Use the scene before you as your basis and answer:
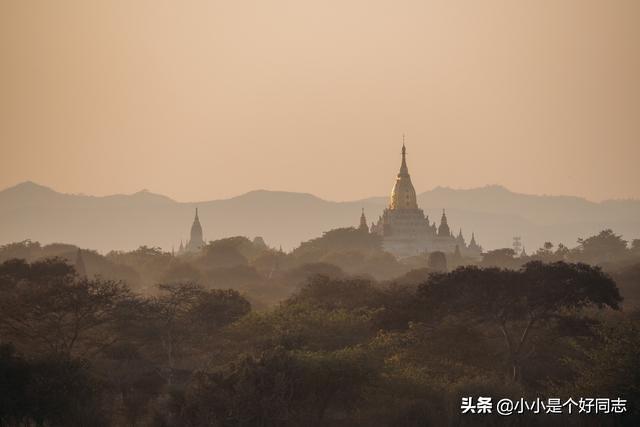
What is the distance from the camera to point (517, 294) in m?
53.8

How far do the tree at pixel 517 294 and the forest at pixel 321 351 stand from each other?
0.07 m

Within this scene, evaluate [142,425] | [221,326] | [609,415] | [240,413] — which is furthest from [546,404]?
[221,326]

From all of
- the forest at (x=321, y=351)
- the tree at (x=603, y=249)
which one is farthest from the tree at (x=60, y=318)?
Answer: the tree at (x=603, y=249)

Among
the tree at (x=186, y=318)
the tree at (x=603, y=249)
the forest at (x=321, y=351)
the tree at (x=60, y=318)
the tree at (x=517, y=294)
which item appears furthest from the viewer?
the tree at (x=603, y=249)

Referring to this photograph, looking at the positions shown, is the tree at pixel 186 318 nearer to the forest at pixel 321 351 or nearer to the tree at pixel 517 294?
the forest at pixel 321 351

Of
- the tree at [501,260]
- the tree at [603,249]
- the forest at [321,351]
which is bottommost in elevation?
the forest at [321,351]

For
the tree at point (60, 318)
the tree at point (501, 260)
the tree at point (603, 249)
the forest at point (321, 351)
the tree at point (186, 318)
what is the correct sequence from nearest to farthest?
the forest at point (321, 351)
the tree at point (60, 318)
the tree at point (186, 318)
the tree at point (501, 260)
the tree at point (603, 249)

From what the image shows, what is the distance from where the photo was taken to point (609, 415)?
43406 mm

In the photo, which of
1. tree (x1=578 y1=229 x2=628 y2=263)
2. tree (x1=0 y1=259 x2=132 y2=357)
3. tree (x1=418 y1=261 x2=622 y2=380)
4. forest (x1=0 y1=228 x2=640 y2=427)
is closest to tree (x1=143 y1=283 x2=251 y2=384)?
forest (x1=0 y1=228 x2=640 y2=427)

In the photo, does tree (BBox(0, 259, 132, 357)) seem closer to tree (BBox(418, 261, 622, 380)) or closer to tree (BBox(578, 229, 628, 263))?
tree (BBox(418, 261, 622, 380))

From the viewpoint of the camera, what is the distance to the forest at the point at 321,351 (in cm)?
4441

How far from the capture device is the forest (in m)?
44.4

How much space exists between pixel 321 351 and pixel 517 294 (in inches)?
353

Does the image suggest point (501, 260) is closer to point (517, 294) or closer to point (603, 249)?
point (603, 249)
